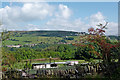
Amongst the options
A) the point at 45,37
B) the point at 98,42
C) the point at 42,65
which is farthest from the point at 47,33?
the point at 98,42

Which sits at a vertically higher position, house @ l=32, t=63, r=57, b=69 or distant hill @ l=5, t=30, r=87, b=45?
distant hill @ l=5, t=30, r=87, b=45

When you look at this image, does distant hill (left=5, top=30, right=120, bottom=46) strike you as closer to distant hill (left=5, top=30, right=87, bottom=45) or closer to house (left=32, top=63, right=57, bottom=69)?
distant hill (left=5, top=30, right=87, bottom=45)

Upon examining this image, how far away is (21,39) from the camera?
3191 millimetres

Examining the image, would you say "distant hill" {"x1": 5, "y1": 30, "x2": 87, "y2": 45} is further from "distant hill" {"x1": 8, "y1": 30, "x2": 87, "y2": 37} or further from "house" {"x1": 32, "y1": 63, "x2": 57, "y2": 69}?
"house" {"x1": 32, "y1": 63, "x2": 57, "y2": 69}

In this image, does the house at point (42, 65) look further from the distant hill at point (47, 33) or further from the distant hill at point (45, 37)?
the distant hill at point (47, 33)

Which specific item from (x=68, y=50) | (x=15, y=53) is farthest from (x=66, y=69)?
(x=15, y=53)

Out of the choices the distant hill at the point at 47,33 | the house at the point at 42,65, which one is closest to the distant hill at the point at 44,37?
the distant hill at the point at 47,33

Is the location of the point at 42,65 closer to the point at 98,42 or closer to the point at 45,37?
the point at 45,37

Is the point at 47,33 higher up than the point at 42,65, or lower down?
higher up

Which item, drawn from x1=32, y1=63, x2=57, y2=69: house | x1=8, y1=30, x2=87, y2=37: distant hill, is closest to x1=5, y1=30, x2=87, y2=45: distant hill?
x1=8, y1=30, x2=87, y2=37: distant hill

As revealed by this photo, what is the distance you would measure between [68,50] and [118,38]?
95 centimetres

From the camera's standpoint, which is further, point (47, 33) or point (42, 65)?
point (47, 33)

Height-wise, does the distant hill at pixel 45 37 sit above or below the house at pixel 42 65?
above

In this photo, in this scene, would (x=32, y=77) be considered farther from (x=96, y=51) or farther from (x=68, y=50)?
(x=96, y=51)
